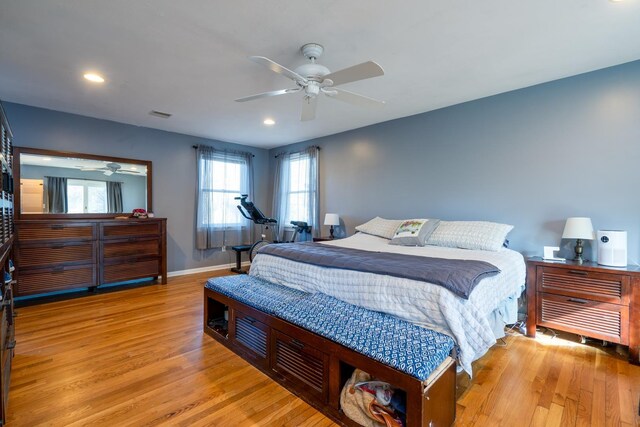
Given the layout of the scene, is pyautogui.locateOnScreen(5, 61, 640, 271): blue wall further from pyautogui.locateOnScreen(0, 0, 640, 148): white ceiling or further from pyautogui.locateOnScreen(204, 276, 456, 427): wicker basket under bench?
pyautogui.locateOnScreen(204, 276, 456, 427): wicker basket under bench

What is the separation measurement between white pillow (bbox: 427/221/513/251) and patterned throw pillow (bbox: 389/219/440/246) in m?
0.07

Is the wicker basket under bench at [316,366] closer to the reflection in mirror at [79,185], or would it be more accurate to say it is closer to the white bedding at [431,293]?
the white bedding at [431,293]

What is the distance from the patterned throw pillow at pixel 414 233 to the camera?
334cm

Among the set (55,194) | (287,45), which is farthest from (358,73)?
(55,194)

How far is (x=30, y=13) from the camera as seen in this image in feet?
6.42

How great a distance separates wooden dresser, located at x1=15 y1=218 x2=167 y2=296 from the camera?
3443 millimetres

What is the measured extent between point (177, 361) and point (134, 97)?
290cm

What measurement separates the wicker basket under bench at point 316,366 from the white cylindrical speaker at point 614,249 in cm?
195

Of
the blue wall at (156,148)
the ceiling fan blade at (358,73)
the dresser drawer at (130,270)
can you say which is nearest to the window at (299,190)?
the blue wall at (156,148)

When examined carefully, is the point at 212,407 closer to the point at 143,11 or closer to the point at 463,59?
the point at 143,11

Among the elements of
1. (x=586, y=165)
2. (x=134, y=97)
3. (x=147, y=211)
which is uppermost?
(x=134, y=97)

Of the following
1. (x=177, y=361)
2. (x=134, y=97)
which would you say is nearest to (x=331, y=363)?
(x=177, y=361)

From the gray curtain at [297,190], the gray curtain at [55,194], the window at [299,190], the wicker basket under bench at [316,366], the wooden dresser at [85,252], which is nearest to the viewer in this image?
the wicker basket under bench at [316,366]

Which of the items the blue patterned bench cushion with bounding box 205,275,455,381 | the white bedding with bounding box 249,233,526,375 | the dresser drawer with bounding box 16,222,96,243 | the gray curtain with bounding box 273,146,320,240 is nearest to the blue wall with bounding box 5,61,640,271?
the gray curtain with bounding box 273,146,320,240
